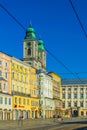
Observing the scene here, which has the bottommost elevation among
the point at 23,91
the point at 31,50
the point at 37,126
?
the point at 37,126

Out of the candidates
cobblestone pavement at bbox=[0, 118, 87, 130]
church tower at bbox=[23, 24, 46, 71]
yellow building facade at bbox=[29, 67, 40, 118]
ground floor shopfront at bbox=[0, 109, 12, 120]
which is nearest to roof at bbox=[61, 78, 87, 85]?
church tower at bbox=[23, 24, 46, 71]

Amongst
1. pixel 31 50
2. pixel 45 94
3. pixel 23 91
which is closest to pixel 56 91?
pixel 45 94

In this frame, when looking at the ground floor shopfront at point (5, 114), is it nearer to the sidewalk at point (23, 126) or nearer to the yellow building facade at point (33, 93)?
the yellow building facade at point (33, 93)

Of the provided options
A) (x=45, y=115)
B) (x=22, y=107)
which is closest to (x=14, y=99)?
(x=22, y=107)

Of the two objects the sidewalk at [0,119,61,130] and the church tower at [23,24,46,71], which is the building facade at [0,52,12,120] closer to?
the sidewalk at [0,119,61,130]

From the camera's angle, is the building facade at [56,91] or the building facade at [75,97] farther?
the building facade at [75,97]

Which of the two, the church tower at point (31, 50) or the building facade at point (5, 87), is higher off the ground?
the church tower at point (31, 50)

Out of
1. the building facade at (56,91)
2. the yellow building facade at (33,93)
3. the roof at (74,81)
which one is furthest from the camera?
the roof at (74,81)

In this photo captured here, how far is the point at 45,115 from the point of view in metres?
128

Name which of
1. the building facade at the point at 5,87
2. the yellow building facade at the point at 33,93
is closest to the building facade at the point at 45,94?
the yellow building facade at the point at 33,93

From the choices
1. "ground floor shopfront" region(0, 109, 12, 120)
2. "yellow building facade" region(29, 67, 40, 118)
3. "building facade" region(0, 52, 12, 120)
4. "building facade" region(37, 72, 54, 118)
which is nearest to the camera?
"ground floor shopfront" region(0, 109, 12, 120)

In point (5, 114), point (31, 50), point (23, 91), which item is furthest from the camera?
point (31, 50)

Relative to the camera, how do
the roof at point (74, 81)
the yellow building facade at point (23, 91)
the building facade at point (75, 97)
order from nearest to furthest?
the yellow building facade at point (23, 91)
the building facade at point (75, 97)
the roof at point (74, 81)

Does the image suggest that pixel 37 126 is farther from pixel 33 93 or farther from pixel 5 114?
pixel 33 93
